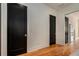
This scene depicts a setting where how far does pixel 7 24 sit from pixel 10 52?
1.91 feet

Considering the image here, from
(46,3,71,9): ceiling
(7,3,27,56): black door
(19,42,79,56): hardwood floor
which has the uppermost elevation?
(46,3,71,9): ceiling

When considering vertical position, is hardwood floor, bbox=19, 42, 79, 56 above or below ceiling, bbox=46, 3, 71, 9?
below

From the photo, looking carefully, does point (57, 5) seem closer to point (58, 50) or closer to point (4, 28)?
point (58, 50)

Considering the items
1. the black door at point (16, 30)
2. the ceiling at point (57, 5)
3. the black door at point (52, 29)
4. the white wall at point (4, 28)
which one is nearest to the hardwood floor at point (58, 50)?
the black door at point (52, 29)

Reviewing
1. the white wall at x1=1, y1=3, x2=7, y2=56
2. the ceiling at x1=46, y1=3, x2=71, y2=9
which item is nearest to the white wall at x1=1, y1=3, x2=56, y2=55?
the white wall at x1=1, y1=3, x2=7, y2=56

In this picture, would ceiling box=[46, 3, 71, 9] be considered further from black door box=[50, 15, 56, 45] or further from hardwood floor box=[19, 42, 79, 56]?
hardwood floor box=[19, 42, 79, 56]

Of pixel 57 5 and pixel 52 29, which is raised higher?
pixel 57 5

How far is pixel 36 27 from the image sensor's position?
2232mm

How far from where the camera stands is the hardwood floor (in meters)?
1.94

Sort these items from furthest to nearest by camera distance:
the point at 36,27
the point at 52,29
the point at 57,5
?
the point at 36,27, the point at 52,29, the point at 57,5

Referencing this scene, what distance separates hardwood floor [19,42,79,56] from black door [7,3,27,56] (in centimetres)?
27

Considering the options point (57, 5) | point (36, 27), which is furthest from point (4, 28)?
point (57, 5)

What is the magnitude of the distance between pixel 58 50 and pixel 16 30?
98 cm

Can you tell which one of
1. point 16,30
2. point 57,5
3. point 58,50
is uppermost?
point 57,5
